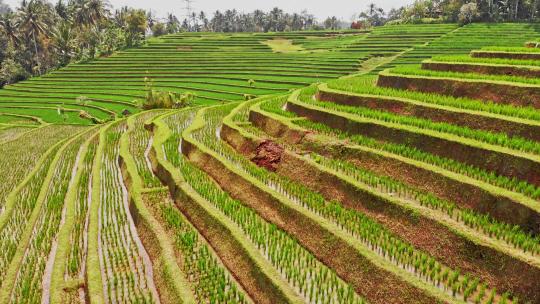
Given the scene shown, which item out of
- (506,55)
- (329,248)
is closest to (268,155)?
(329,248)

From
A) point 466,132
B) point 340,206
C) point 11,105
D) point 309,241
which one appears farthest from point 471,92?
point 11,105

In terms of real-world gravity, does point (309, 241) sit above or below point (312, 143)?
below

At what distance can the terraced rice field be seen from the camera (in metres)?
9.05

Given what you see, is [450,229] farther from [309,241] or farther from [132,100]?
[132,100]

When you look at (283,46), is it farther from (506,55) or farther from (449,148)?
(449,148)

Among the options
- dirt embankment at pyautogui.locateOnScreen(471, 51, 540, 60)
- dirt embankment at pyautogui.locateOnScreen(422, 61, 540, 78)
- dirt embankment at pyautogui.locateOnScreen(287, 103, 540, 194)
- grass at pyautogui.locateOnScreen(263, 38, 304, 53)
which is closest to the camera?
dirt embankment at pyautogui.locateOnScreen(287, 103, 540, 194)

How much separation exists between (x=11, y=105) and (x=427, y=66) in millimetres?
40310

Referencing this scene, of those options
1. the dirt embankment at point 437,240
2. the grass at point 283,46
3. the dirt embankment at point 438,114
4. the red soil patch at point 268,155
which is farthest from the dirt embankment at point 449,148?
the grass at point 283,46

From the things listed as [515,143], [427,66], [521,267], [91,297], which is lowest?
[91,297]

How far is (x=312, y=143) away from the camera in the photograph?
50.1 ft

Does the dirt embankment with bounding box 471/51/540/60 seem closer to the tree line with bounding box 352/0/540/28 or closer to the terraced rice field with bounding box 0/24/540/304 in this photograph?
the terraced rice field with bounding box 0/24/540/304

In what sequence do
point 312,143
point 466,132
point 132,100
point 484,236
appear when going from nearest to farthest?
point 484,236 < point 466,132 < point 312,143 < point 132,100

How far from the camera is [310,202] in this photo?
1218 centimetres

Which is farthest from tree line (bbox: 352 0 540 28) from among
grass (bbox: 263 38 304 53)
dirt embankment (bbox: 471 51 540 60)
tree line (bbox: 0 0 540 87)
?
dirt embankment (bbox: 471 51 540 60)
